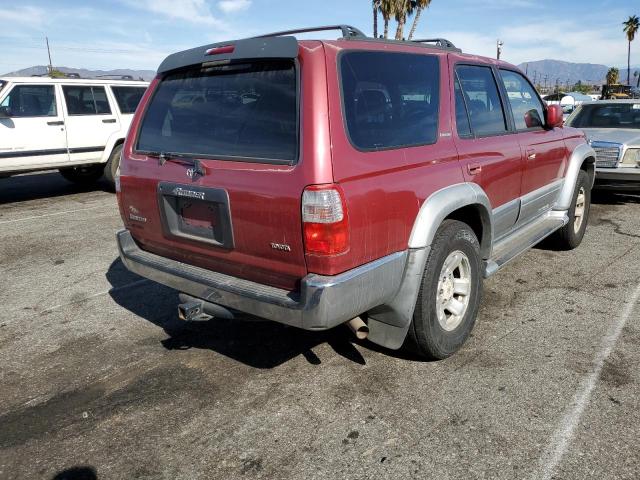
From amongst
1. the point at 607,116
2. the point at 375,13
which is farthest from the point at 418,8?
the point at 607,116

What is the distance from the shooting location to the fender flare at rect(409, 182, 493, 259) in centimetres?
286

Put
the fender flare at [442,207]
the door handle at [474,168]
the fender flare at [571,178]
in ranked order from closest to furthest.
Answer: the fender flare at [442,207], the door handle at [474,168], the fender flare at [571,178]

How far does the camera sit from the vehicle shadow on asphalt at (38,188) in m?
9.80

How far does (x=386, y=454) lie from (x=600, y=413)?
1.17 m

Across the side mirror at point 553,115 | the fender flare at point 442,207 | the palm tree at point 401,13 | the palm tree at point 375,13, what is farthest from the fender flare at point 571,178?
the palm tree at point 375,13

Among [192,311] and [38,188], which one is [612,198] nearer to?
[192,311]

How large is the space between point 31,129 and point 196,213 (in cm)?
727

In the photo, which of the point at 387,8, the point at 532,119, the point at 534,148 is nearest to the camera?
the point at 534,148

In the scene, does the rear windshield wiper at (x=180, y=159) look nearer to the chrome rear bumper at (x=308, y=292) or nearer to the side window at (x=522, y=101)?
the chrome rear bumper at (x=308, y=292)

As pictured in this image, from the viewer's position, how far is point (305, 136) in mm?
2469

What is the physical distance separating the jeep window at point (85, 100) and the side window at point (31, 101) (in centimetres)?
25

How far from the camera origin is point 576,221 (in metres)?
5.67

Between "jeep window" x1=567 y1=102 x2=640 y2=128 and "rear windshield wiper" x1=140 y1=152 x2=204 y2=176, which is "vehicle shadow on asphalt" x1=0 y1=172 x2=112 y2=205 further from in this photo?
"jeep window" x1=567 y1=102 x2=640 y2=128

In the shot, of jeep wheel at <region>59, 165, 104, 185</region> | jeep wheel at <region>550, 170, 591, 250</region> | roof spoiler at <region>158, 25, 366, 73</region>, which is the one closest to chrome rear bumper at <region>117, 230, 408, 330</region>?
roof spoiler at <region>158, 25, 366, 73</region>
